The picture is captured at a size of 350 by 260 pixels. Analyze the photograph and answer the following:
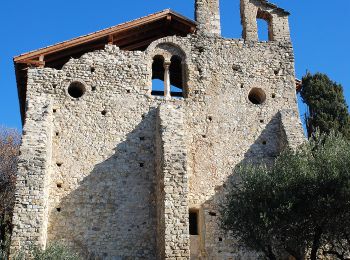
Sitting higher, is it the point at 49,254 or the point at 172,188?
the point at 172,188

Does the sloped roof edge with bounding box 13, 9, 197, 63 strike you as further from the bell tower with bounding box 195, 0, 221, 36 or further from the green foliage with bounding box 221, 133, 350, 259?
the green foliage with bounding box 221, 133, 350, 259

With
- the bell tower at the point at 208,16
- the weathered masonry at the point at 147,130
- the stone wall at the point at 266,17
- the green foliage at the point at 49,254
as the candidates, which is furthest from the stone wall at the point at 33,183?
the stone wall at the point at 266,17

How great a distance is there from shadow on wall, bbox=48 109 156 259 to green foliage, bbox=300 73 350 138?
917 centimetres

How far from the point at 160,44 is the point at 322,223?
941 cm

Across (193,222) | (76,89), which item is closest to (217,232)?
(193,222)

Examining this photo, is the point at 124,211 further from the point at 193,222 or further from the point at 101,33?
the point at 101,33

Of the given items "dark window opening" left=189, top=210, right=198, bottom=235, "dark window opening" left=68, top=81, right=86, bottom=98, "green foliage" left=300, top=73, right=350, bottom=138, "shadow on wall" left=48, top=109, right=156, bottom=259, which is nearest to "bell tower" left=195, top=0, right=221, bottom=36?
"dark window opening" left=68, top=81, right=86, bottom=98

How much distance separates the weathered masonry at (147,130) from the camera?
15.9 metres

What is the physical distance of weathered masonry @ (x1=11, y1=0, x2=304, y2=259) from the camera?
15867 millimetres

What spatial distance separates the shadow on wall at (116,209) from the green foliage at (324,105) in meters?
9.17

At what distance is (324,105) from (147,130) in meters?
9.79

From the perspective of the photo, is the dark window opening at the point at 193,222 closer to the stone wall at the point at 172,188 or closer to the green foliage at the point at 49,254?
the stone wall at the point at 172,188

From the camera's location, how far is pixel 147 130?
707 inches

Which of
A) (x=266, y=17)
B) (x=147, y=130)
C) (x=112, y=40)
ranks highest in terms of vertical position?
(x=266, y=17)
